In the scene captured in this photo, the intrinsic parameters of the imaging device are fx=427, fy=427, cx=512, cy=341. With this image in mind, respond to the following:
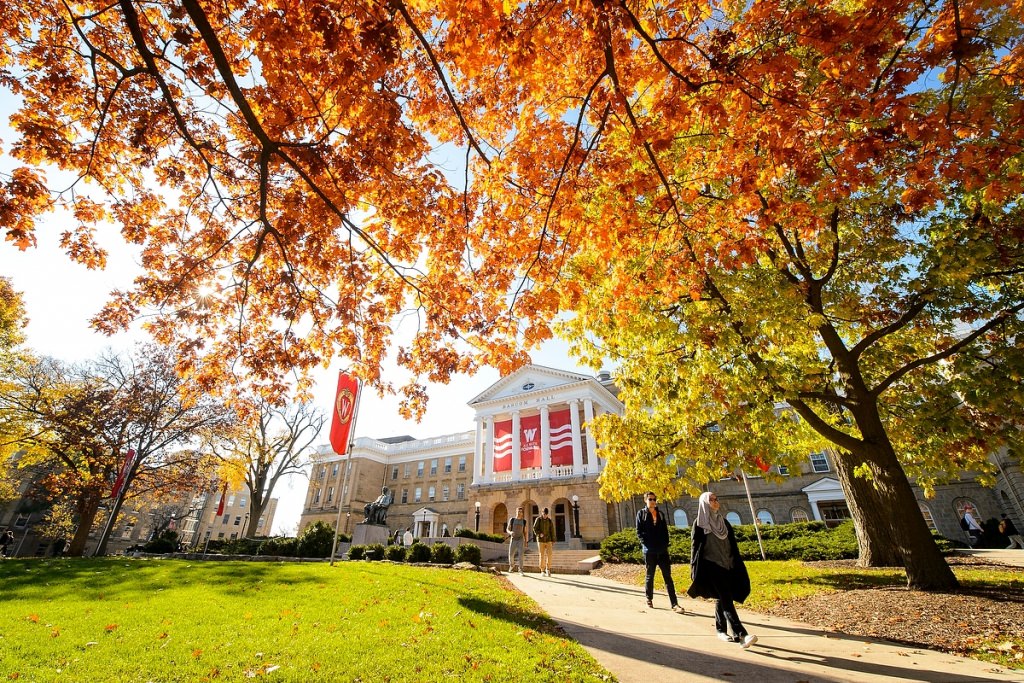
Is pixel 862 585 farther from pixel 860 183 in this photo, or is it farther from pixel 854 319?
pixel 860 183

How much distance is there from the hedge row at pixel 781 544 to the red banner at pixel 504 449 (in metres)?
16.5

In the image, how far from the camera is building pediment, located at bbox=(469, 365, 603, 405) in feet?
123

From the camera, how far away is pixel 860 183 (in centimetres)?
640

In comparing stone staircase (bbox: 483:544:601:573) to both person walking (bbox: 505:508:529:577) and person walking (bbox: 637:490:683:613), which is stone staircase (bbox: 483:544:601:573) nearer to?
person walking (bbox: 505:508:529:577)

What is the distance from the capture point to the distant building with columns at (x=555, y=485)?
25812mm

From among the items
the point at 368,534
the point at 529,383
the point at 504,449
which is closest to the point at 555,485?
the point at 504,449

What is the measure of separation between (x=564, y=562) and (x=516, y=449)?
15.3m

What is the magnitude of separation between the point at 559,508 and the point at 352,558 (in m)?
21.2

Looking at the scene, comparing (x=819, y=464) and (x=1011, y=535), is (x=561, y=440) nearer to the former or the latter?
(x=819, y=464)

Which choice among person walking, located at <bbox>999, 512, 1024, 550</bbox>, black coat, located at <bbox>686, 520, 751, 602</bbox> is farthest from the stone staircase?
person walking, located at <bbox>999, 512, 1024, 550</bbox>

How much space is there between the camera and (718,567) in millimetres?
5457

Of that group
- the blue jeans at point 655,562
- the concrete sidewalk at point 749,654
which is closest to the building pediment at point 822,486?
the concrete sidewalk at point 749,654

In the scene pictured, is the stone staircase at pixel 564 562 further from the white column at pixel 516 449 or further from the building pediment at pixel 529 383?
the building pediment at pixel 529 383

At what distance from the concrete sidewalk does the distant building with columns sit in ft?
60.3
